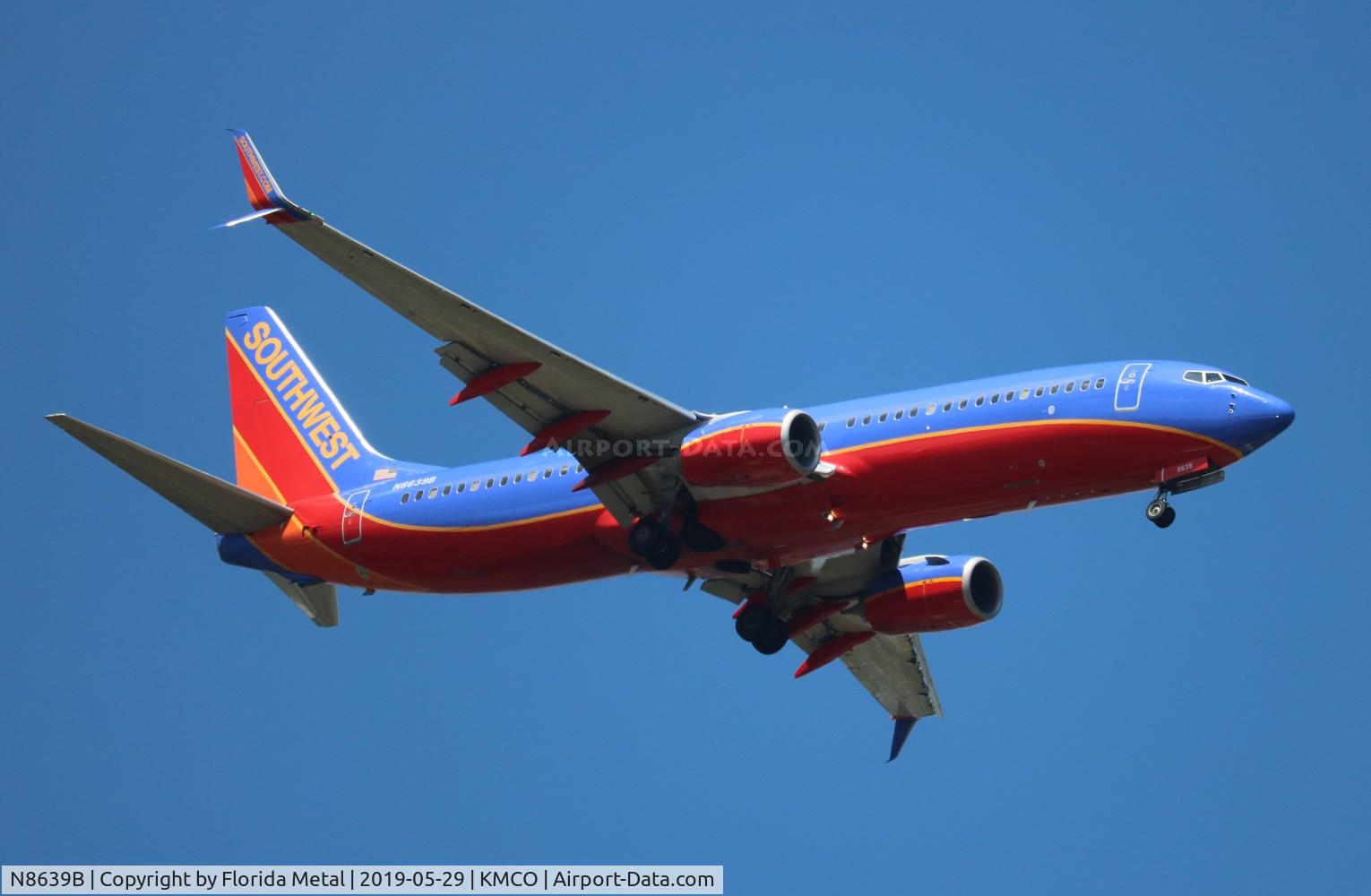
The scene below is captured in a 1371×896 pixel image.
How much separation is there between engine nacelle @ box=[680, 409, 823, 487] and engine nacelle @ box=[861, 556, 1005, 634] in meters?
6.68

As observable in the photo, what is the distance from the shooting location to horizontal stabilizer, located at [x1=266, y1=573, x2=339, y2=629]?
46.0 meters

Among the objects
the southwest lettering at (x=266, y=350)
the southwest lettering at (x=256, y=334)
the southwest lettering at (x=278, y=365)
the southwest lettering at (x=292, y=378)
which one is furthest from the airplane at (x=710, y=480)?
the southwest lettering at (x=256, y=334)

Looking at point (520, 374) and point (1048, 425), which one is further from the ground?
point (520, 374)

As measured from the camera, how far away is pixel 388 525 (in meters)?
43.8

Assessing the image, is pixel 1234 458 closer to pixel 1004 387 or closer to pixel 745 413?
pixel 1004 387

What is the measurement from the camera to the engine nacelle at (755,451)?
3809cm

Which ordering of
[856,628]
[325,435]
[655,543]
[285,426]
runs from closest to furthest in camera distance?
[655,543]
[856,628]
[325,435]
[285,426]

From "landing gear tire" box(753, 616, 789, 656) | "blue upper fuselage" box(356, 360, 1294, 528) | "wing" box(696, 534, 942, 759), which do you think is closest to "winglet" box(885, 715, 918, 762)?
"wing" box(696, 534, 942, 759)

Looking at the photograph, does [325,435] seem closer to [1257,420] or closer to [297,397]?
[297,397]

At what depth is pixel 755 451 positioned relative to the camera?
3825 centimetres

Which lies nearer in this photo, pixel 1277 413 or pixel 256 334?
pixel 1277 413

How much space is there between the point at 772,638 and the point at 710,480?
23.9 feet

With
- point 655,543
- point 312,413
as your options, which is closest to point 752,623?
point 655,543

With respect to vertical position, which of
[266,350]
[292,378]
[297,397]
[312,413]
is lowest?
[312,413]
